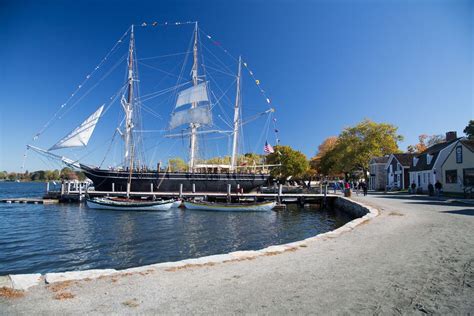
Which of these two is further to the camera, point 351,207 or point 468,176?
point 468,176

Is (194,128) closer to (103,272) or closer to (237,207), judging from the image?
(237,207)

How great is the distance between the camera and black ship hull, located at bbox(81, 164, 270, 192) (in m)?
48.5

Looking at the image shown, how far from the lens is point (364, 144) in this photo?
57438 mm

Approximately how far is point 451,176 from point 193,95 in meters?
43.6

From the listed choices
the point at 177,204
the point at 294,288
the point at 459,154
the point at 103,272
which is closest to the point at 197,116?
the point at 177,204

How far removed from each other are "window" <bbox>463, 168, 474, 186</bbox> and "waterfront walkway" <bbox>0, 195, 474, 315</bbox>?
30571 millimetres

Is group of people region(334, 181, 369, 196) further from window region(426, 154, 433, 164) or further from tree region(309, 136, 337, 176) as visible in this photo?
tree region(309, 136, 337, 176)

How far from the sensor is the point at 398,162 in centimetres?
5103

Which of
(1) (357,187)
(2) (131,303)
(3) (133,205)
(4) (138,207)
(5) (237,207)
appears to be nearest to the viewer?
(2) (131,303)

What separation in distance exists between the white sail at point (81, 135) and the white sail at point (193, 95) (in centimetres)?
1741

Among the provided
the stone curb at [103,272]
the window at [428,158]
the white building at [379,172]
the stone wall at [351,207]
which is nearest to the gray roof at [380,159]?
the white building at [379,172]

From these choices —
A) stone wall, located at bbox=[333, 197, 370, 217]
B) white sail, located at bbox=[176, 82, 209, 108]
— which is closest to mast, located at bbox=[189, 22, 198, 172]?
white sail, located at bbox=[176, 82, 209, 108]

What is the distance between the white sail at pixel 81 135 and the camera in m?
45.3

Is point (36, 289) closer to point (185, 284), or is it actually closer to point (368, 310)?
point (185, 284)
